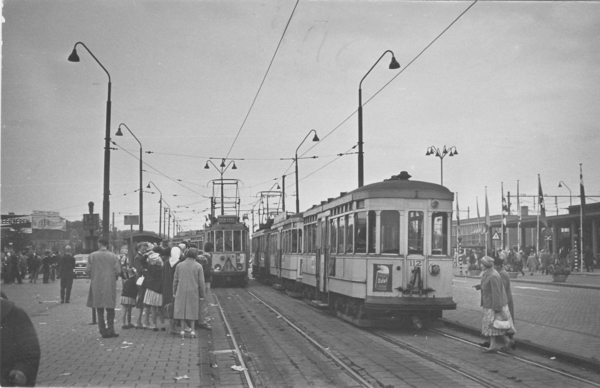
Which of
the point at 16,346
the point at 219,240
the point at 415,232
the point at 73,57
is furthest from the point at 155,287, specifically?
the point at 219,240

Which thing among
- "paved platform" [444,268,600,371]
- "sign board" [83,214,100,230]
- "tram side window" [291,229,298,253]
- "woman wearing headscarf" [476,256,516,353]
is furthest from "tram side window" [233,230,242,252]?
"woman wearing headscarf" [476,256,516,353]

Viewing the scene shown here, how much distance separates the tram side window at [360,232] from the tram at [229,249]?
1696 cm

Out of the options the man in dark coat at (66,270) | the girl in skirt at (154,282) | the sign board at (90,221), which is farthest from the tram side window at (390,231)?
the man in dark coat at (66,270)

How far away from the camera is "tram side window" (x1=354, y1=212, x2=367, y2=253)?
14.2 m

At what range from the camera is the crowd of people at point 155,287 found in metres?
11.6

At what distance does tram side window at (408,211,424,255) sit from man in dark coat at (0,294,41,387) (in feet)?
34.2

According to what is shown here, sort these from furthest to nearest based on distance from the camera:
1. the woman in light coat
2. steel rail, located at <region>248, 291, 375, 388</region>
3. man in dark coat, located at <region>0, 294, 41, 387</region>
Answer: the woman in light coat < steel rail, located at <region>248, 291, 375, 388</region> < man in dark coat, located at <region>0, 294, 41, 387</region>

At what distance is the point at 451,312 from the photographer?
1727 centimetres

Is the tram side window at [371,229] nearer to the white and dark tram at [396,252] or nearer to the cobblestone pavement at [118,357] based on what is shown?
the white and dark tram at [396,252]

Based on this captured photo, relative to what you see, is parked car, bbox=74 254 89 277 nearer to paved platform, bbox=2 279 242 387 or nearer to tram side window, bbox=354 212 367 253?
paved platform, bbox=2 279 242 387

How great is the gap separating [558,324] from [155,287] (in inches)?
331

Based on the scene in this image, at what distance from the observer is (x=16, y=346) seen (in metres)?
4.01

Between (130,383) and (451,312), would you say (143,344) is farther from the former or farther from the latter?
(451,312)

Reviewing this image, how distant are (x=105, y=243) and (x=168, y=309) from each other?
213 cm
